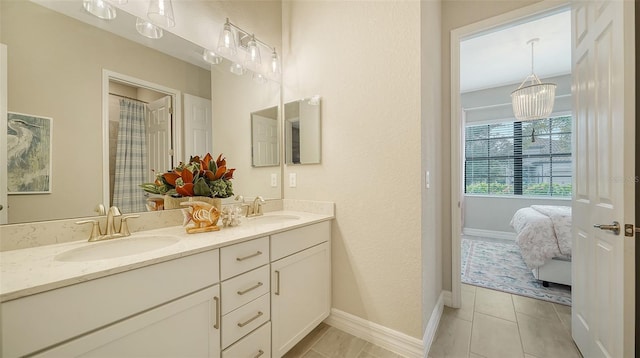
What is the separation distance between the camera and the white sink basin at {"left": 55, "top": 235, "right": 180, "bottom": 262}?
3.29ft

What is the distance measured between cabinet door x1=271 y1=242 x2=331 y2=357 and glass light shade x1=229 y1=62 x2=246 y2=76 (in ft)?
4.68

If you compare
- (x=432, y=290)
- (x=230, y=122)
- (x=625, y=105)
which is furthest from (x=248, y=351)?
(x=625, y=105)

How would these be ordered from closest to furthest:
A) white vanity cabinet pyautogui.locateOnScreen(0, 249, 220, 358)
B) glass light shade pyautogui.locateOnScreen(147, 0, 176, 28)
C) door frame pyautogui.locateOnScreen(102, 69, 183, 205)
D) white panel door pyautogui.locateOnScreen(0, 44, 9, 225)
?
white vanity cabinet pyautogui.locateOnScreen(0, 249, 220, 358) → white panel door pyautogui.locateOnScreen(0, 44, 9, 225) → door frame pyautogui.locateOnScreen(102, 69, 183, 205) → glass light shade pyautogui.locateOnScreen(147, 0, 176, 28)

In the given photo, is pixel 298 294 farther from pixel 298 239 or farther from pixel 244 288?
pixel 244 288

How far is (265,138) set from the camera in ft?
6.95

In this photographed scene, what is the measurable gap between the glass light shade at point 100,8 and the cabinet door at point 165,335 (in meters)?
1.41

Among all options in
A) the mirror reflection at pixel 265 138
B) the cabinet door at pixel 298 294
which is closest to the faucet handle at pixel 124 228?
Answer: the cabinet door at pixel 298 294

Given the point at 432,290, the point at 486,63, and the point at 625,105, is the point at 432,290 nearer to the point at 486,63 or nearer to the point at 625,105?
the point at 625,105

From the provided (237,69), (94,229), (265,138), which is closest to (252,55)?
(237,69)

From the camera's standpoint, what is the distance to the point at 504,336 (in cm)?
175

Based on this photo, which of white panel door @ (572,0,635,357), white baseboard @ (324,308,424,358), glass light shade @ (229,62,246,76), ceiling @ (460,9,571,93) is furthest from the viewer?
ceiling @ (460,9,571,93)

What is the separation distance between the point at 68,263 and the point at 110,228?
1.15ft

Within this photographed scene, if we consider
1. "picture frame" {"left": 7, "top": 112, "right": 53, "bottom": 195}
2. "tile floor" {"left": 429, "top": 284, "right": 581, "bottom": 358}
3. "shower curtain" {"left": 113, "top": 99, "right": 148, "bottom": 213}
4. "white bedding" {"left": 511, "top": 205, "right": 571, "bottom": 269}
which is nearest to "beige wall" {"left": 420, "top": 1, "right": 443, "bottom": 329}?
"tile floor" {"left": 429, "top": 284, "right": 581, "bottom": 358}

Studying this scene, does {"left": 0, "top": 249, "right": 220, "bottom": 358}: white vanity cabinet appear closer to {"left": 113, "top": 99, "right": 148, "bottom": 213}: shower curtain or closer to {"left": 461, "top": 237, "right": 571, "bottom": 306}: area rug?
{"left": 113, "top": 99, "right": 148, "bottom": 213}: shower curtain
